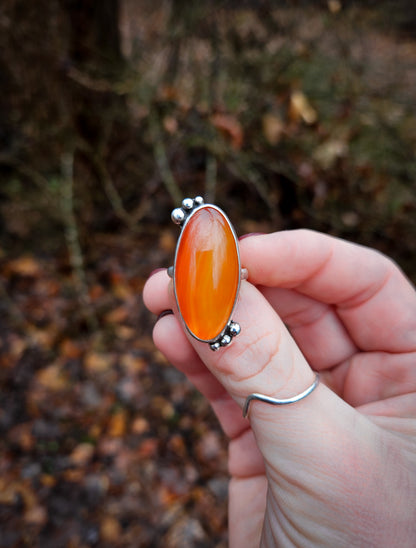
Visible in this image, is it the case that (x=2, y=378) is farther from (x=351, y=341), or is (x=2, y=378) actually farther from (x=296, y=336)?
(x=351, y=341)

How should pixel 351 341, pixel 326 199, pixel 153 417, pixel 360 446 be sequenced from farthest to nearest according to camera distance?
pixel 326 199
pixel 153 417
pixel 351 341
pixel 360 446

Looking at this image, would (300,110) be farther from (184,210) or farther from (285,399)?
(285,399)

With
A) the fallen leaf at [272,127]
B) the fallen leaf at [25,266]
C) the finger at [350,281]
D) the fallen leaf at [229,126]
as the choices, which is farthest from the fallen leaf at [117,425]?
the fallen leaf at [272,127]

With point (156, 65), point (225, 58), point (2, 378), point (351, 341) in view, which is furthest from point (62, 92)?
point (351, 341)

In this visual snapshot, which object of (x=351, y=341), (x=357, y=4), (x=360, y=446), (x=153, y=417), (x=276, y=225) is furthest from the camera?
(x=276, y=225)

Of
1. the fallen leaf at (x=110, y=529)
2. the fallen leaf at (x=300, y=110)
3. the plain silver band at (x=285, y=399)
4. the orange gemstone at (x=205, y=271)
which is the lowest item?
the fallen leaf at (x=110, y=529)

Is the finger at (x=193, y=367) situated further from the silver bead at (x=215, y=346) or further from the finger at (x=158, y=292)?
the silver bead at (x=215, y=346)

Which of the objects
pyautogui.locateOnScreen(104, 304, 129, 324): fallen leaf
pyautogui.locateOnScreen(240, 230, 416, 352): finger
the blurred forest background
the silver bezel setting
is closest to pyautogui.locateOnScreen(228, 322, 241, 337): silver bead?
the silver bezel setting
